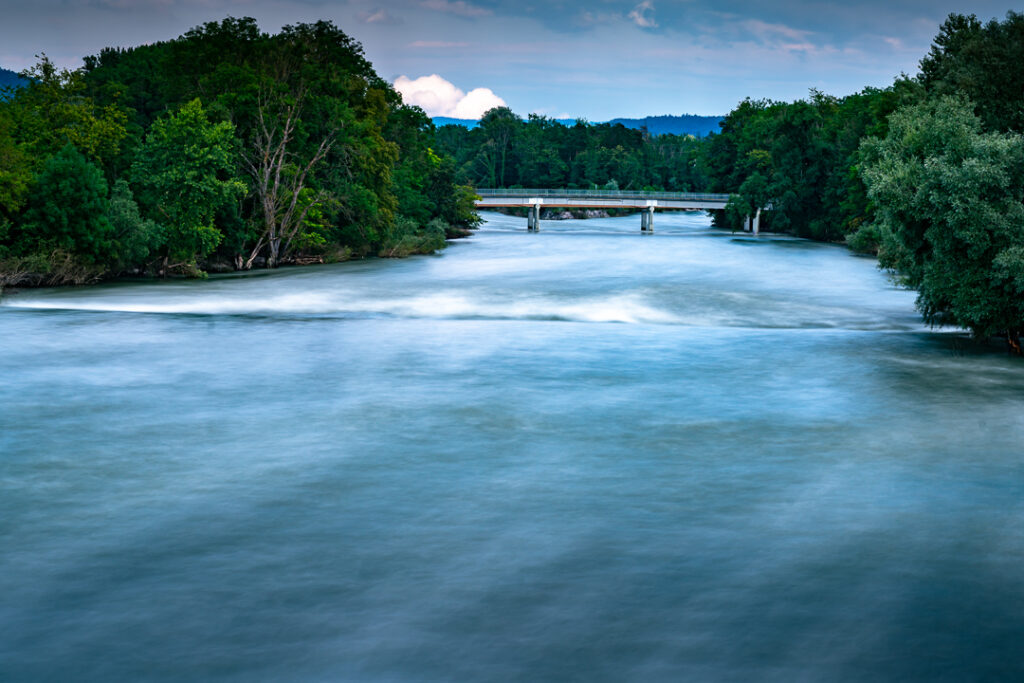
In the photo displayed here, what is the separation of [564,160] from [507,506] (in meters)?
178

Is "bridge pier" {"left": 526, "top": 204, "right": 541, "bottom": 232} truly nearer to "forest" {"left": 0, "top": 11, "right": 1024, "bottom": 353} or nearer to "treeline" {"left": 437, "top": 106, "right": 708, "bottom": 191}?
"forest" {"left": 0, "top": 11, "right": 1024, "bottom": 353}

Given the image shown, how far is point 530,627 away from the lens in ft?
36.3

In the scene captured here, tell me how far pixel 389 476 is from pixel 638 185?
165575 mm

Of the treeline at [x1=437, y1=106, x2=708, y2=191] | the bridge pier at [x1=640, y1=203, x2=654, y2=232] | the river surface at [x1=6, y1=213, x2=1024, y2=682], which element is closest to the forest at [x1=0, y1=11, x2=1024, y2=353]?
the river surface at [x1=6, y1=213, x2=1024, y2=682]

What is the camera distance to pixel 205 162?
48.8m

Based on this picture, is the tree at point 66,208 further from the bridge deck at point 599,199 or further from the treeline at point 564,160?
the treeline at point 564,160

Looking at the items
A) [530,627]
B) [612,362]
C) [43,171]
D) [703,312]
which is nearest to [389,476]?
[530,627]

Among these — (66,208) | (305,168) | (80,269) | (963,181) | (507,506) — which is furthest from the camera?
(305,168)

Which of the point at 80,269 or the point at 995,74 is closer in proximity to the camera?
the point at 995,74

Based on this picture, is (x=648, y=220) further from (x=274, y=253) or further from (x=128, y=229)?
(x=128, y=229)

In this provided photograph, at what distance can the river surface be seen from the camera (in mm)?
10711

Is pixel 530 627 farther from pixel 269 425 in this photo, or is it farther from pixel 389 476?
pixel 269 425

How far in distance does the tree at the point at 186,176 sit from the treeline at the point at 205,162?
7cm

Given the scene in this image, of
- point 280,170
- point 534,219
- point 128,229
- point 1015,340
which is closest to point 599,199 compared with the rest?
point 534,219
